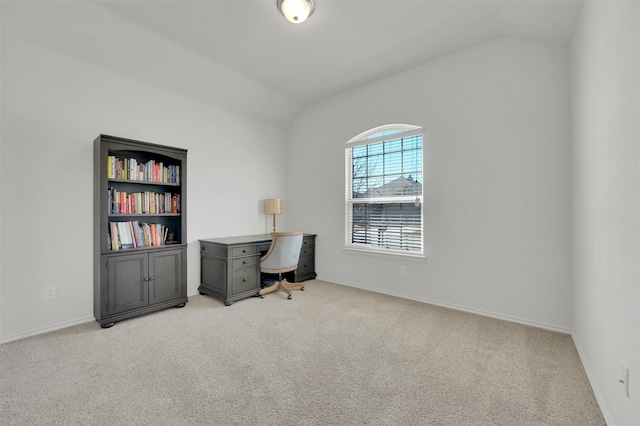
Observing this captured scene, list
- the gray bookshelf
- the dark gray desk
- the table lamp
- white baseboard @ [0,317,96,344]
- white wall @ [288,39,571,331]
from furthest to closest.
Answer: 1. the table lamp
2. the dark gray desk
3. the gray bookshelf
4. white wall @ [288,39,571,331]
5. white baseboard @ [0,317,96,344]

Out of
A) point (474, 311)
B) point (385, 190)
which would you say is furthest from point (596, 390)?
point (385, 190)

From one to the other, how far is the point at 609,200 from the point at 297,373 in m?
2.20

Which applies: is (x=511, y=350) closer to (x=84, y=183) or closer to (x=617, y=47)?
(x=617, y=47)

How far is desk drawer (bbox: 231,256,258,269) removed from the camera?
3.52 meters

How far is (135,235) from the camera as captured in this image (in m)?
3.11

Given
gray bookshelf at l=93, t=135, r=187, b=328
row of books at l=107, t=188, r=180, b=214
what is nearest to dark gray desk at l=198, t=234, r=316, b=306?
gray bookshelf at l=93, t=135, r=187, b=328

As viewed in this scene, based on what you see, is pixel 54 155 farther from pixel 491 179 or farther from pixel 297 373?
pixel 491 179

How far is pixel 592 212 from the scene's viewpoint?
194 cm

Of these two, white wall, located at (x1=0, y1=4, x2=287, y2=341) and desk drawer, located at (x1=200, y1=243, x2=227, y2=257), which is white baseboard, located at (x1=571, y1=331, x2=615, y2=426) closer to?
desk drawer, located at (x1=200, y1=243, x2=227, y2=257)

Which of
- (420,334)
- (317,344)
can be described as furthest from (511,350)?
(317,344)

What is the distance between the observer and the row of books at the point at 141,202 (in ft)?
9.87

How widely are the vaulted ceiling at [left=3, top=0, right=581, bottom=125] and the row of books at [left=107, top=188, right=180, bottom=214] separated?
1.38 meters

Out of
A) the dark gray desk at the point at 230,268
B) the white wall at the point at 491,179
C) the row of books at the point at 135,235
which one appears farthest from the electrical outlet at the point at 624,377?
the row of books at the point at 135,235

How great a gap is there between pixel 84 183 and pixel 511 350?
14.2ft
